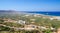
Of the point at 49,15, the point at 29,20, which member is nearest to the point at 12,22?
the point at 29,20

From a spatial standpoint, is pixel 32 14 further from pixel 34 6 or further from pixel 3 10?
pixel 3 10

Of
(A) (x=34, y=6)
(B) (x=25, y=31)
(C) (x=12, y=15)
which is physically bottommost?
(B) (x=25, y=31)

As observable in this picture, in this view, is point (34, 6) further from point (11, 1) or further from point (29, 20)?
point (11, 1)

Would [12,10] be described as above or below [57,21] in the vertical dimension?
above

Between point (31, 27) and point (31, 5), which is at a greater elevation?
point (31, 5)

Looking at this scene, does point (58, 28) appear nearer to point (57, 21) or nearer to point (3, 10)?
point (57, 21)

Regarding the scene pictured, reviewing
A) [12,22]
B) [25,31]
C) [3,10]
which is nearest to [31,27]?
[25,31]

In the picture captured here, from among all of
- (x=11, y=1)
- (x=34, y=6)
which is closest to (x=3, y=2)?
(x=11, y=1)
